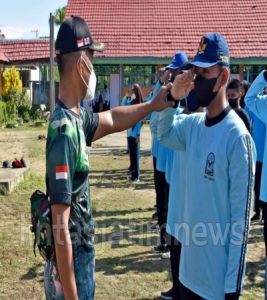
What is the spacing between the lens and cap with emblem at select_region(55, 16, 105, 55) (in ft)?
7.25

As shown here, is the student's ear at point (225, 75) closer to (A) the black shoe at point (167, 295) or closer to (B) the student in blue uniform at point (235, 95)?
(A) the black shoe at point (167, 295)

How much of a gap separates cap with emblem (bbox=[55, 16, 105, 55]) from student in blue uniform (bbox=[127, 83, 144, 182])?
22.9 ft

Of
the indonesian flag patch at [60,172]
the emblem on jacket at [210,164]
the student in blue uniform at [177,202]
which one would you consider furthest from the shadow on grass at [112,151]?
the indonesian flag patch at [60,172]

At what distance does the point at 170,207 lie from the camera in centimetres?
373

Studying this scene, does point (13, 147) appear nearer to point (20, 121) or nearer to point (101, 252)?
point (20, 121)

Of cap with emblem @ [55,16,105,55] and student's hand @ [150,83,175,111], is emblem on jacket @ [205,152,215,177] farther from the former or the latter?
cap with emblem @ [55,16,105,55]

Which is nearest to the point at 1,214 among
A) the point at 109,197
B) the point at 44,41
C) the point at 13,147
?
the point at 109,197

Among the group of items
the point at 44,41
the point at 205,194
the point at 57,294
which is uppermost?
the point at 44,41

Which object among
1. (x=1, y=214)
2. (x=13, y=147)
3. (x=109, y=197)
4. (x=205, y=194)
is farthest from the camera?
(x=13, y=147)

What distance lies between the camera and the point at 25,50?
84.8 feet

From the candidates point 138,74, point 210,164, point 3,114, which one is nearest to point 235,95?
point 210,164

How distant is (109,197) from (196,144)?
605cm

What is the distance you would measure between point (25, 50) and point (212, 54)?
2444 cm

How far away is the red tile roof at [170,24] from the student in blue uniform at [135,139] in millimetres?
13112
